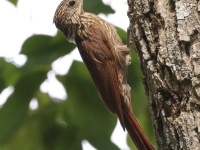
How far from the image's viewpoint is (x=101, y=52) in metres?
4.99

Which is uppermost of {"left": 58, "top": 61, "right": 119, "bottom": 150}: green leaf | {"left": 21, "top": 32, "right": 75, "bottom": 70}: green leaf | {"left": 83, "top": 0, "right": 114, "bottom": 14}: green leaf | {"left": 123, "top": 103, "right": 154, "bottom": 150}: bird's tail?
{"left": 83, "top": 0, "right": 114, "bottom": 14}: green leaf

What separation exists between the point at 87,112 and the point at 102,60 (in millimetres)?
1534

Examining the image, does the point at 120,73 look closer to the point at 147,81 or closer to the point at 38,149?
the point at 38,149

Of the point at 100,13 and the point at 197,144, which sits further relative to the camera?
the point at 100,13

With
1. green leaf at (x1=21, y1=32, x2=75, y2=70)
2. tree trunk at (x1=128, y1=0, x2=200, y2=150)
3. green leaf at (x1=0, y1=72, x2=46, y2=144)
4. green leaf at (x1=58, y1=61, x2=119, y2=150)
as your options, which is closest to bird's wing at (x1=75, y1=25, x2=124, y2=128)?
green leaf at (x1=58, y1=61, x2=119, y2=150)

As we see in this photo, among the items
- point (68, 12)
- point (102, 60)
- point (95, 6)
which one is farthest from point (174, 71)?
point (68, 12)

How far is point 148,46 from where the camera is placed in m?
2.88

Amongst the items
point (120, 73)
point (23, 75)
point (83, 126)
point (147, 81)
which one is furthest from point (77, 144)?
point (120, 73)

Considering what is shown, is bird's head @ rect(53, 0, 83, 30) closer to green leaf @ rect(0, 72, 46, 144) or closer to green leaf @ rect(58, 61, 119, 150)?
green leaf @ rect(58, 61, 119, 150)

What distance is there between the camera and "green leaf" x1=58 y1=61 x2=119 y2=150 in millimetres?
3396

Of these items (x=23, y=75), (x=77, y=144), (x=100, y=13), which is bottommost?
(x=77, y=144)

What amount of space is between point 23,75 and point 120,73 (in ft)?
4.62

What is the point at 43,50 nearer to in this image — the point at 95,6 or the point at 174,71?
the point at 95,6

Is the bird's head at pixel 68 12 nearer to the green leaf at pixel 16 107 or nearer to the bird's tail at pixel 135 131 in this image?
the bird's tail at pixel 135 131
